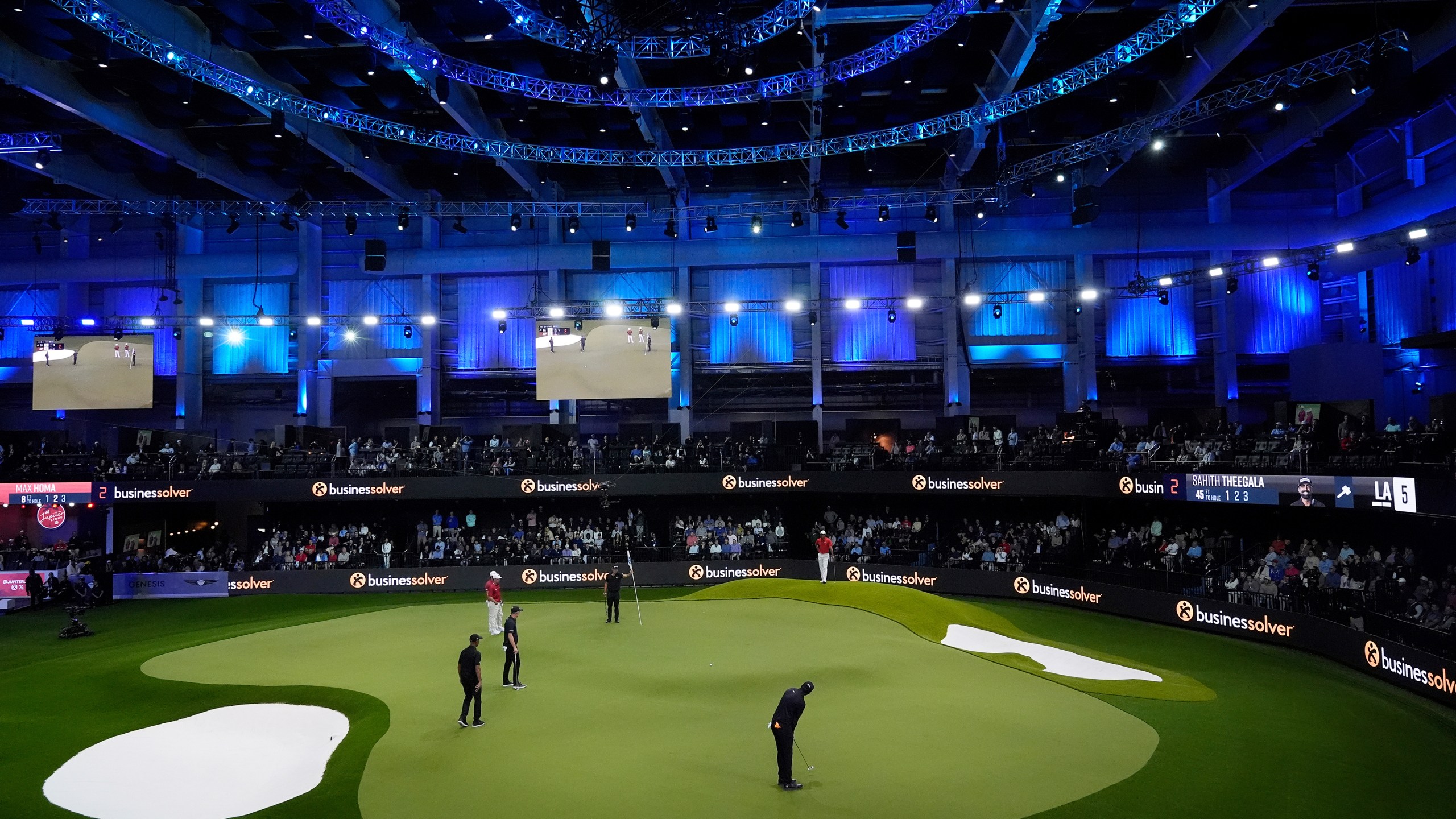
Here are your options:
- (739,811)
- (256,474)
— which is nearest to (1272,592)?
(739,811)

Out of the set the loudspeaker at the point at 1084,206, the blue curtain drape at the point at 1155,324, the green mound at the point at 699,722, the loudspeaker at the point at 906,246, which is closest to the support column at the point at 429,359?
the green mound at the point at 699,722

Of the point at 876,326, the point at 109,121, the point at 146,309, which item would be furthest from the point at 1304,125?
the point at 146,309

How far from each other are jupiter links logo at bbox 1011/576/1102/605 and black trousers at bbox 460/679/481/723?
20.2m

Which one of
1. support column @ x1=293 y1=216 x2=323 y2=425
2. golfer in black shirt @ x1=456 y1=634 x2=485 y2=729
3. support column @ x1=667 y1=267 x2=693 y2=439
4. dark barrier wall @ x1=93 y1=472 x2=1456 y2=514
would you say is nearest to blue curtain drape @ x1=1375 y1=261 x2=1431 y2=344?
dark barrier wall @ x1=93 y1=472 x2=1456 y2=514

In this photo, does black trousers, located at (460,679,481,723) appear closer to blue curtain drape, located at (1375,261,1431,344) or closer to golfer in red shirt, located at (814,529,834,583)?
golfer in red shirt, located at (814,529,834,583)

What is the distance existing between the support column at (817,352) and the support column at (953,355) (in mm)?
5720

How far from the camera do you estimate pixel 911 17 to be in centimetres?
2595

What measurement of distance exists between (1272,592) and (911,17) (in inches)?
740

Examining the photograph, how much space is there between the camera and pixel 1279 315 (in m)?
39.2

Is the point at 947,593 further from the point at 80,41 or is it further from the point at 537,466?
the point at 80,41

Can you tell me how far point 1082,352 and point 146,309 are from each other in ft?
151

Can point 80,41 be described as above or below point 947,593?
above

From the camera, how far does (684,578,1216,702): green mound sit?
56.2 feet

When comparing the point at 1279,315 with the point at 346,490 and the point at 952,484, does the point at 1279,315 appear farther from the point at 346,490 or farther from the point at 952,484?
the point at 346,490
